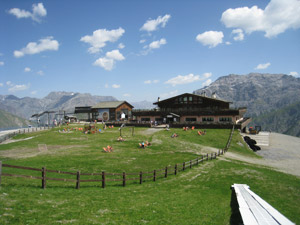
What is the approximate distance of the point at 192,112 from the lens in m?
59.8

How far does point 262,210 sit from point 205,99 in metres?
53.8

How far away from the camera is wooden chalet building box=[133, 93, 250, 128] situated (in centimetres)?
5584

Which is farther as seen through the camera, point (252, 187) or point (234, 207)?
point (252, 187)

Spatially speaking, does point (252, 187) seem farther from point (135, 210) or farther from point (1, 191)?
point (1, 191)

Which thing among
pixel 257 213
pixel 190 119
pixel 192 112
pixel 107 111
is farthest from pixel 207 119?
pixel 257 213

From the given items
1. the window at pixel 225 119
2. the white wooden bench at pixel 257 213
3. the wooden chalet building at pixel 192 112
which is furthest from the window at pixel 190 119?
the white wooden bench at pixel 257 213

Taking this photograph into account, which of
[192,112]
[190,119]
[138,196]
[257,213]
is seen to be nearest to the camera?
[257,213]

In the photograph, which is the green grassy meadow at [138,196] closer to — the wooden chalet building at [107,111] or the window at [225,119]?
the window at [225,119]

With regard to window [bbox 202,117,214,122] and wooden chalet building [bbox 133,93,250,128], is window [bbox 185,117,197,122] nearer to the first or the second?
wooden chalet building [bbox 133,93,250,128]

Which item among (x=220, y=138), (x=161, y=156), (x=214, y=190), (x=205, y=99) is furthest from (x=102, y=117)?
(x=214, y=190)

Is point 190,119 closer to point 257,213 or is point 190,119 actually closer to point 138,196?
point 138,196

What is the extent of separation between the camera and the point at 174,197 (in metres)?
13.8

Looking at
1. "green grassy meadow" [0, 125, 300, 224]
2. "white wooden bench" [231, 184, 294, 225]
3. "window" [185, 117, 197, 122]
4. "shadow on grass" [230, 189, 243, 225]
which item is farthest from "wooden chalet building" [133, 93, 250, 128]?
"white wooden bench" [231, 184, 294, 225]

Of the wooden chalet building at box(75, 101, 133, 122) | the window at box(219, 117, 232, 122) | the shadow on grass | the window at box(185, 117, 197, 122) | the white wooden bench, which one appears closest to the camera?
the white wooden bench
